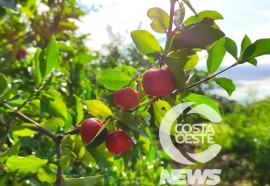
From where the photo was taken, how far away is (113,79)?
1.00 metres

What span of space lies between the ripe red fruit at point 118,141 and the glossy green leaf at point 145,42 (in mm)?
191

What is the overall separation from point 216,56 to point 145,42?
16 cm

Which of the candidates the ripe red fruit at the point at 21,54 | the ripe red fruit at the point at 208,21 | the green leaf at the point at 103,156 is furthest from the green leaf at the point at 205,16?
the ripe red fruit at the point at 21,54

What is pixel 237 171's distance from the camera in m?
5.98

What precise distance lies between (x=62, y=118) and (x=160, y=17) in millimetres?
506

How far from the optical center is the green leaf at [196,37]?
0.87 meters

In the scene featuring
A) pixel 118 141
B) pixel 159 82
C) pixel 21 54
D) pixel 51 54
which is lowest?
pixel 118 141

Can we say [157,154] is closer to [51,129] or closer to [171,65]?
[51,129]

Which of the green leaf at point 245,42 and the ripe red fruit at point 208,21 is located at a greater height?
the ripe red fruit at point 208,21

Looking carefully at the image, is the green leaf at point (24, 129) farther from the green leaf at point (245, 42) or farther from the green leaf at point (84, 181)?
the green leaf at point (245, 42)

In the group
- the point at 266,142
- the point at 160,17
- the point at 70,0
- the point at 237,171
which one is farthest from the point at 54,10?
the point at 237,171

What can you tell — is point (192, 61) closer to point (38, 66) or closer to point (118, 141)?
point (118, 141)

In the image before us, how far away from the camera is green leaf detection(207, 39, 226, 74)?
987mm

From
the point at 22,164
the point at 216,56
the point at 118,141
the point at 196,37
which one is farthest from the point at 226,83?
the point at 22,164
